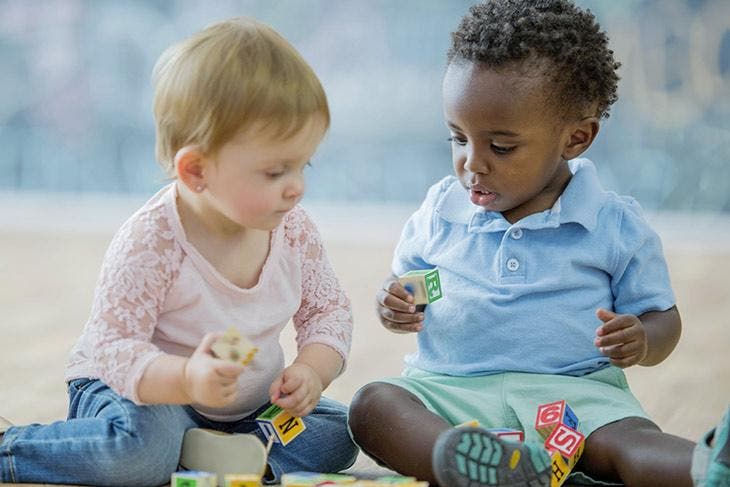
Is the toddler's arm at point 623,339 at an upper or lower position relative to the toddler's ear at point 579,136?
lower

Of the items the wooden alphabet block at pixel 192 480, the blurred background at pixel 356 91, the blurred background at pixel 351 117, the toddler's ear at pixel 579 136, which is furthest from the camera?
the blurred background at pixel 356 91

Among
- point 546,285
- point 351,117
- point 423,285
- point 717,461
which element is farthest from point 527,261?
point 351,117

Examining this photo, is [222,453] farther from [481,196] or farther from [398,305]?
[481,196]

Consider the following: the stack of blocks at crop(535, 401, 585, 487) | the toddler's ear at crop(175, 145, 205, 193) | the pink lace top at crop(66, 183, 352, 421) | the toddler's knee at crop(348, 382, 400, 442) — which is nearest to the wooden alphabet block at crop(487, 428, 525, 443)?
the stack of blocks at crop(535, 401, 585, 487)

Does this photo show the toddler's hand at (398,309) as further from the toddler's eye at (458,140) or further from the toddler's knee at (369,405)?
the toddler's eye at (458,140)

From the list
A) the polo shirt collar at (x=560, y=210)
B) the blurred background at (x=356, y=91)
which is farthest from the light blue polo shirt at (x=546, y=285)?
the blurred background at (x=356, y=91)

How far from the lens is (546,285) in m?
1.57

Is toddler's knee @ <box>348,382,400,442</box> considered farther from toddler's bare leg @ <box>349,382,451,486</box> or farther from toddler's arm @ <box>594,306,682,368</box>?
toddler's arm @ <box>594,306,682,368</box>

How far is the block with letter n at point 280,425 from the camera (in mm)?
1442

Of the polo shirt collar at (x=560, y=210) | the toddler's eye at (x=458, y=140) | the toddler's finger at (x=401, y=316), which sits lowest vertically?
the toddler's finger at (x=401, y=316)

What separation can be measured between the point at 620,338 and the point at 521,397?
0.56ft

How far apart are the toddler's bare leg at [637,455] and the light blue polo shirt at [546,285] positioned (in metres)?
0.14

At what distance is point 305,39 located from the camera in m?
4.61

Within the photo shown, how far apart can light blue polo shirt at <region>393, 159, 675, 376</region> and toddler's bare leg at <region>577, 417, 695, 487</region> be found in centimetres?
14
